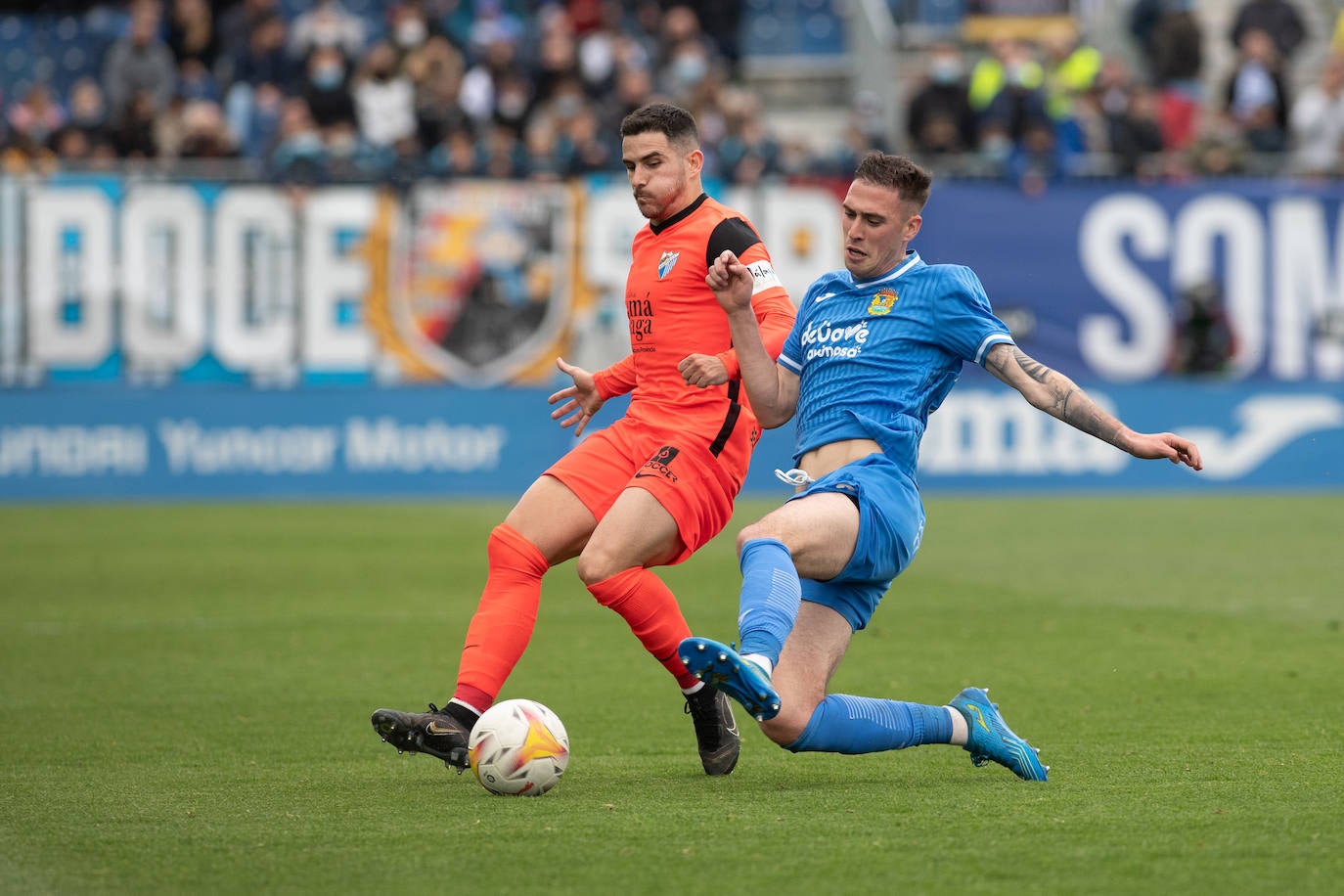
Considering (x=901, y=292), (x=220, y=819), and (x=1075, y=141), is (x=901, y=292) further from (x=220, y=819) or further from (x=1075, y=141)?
(x=1075, y=141)

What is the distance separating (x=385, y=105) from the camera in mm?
19094

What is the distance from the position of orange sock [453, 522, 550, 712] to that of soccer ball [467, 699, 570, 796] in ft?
0.89

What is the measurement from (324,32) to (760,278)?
49.5 feet

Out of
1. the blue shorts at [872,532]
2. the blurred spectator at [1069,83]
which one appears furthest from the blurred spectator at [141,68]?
the blue shorts at [872,532]

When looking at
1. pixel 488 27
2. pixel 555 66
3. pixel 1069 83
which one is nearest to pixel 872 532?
pixel 555 66

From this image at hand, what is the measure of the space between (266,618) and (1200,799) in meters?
6.44

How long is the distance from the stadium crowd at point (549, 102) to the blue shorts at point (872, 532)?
508 inches

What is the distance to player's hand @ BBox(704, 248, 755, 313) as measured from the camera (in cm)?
536

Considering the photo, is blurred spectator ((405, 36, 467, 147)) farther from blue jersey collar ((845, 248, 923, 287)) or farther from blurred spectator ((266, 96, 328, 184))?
blue jersey collar ((845, 248, 923, 287))

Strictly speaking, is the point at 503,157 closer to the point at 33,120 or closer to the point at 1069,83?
the point at 33,120

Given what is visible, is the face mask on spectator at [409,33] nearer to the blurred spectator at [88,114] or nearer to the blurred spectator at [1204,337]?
the blurred spectator at [88,114]

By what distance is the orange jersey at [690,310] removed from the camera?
6.13 m

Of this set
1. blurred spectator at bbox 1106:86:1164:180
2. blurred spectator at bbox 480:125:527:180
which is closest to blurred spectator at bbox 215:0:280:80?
blurred spectator at bbox 480:125:527:180

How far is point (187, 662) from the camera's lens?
28.6 ft
